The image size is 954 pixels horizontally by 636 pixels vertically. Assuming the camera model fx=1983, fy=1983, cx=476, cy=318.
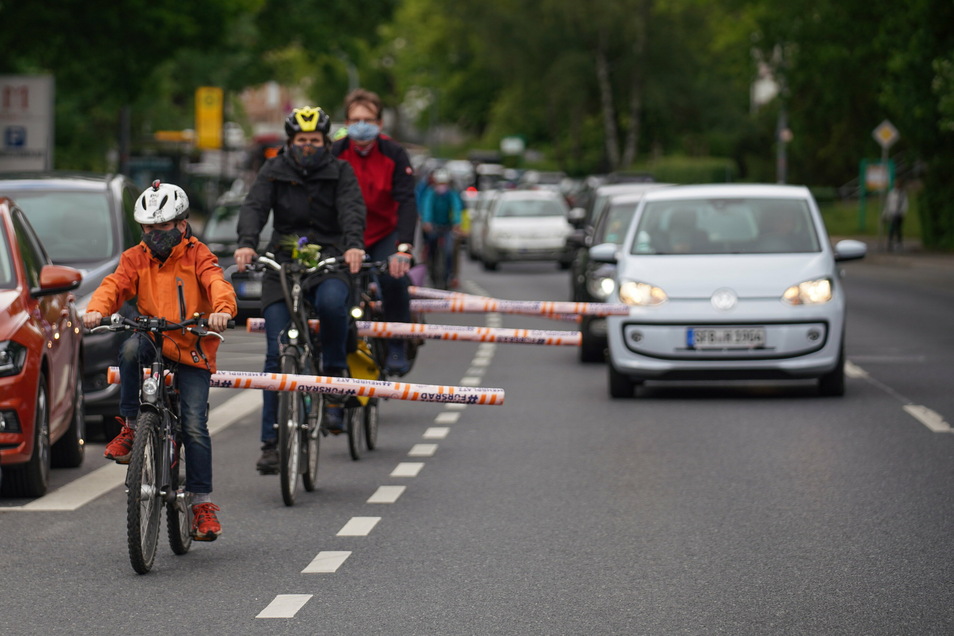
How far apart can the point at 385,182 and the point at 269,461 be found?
271cm

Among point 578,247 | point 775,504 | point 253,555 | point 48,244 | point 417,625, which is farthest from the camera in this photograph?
point 578,247

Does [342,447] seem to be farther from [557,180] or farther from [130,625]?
[557,180]

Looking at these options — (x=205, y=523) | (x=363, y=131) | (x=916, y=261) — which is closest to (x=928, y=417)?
(x=363, y=131)

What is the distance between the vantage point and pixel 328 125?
1020 centimetres

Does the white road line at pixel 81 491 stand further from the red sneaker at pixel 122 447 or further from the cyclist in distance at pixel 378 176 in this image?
the cyclist in distance at pixel 378 176

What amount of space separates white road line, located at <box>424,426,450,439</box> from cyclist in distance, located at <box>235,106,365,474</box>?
2.26 metres

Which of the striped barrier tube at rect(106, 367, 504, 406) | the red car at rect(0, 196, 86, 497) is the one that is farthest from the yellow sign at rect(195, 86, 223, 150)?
the striped barrier tube at rect(106, 367, 504, 406)

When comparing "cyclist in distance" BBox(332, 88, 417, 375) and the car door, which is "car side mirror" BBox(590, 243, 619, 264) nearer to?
"cyclist in distance" BBox(332, 88, 417, 375)

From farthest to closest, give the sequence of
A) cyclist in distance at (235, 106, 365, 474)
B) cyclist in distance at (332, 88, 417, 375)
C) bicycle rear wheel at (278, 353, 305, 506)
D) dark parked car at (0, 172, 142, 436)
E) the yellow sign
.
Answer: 1. the yellow sign
2. dark parked car at (0, 172, 142, 436)
3. cyclist in distance at (332, 88, 417, 375)
4. cyclist in distance at (235, 106, 365, 474)
5. bicycle rear wheel at (278, 353, 305, 506)

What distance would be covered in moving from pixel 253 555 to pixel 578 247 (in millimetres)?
12086

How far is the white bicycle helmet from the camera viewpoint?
7.85m

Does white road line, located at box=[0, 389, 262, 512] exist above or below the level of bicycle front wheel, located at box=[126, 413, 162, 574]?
below

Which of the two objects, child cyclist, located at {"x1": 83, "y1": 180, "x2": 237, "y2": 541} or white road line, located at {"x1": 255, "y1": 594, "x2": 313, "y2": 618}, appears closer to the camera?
white road line, located at {"x1": 255, "y1": 594, "x2": 313, "y2": 618}

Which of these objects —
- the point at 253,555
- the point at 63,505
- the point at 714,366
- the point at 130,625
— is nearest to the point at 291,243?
the point at 63,505
